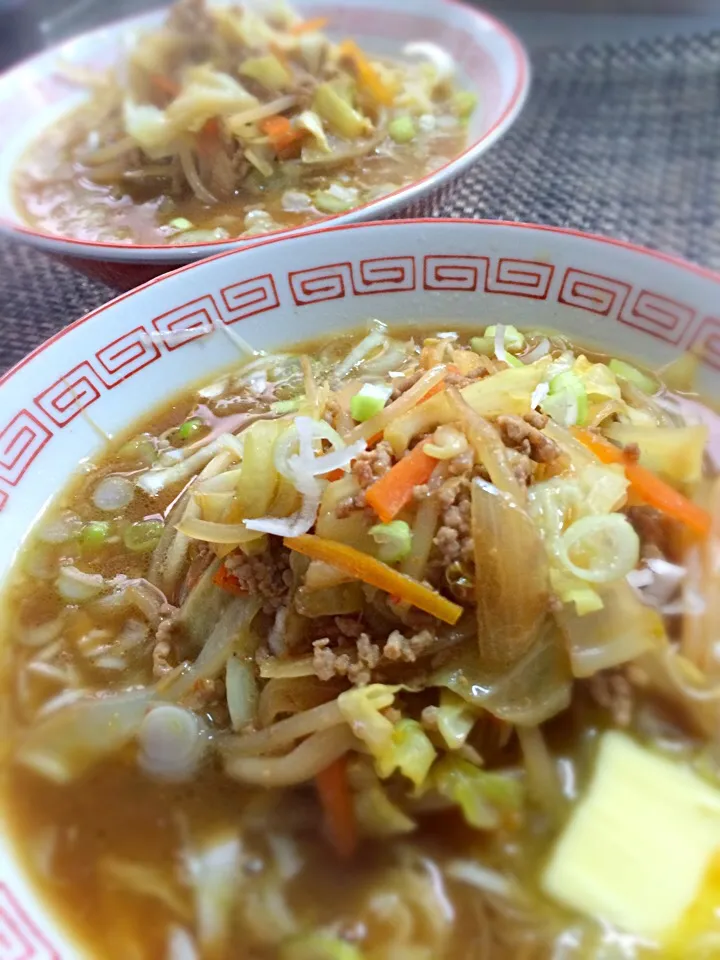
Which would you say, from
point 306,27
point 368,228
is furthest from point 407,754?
point 306,27

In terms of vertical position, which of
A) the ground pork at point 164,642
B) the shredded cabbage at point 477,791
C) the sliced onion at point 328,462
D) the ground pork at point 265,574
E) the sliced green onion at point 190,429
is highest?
the sliced onion at point 328,462

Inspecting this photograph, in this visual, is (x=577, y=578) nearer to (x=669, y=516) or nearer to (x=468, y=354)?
(x=669, y=516)

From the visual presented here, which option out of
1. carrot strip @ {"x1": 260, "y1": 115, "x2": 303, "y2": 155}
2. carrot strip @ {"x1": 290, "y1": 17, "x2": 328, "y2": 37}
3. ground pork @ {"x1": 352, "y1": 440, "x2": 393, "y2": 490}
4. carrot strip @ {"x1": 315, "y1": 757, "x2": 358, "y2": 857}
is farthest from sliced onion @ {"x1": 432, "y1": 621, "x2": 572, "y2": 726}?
carrot strip @ {"x1": 290, "y1": 17, "x2": 328, "y2": 37}

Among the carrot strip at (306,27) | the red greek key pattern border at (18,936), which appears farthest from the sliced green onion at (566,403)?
the carrot strip at (306,27)

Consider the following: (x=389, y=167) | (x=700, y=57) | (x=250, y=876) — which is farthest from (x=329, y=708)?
(x=700, y=57)

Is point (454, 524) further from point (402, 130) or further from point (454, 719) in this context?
point (402, 130)

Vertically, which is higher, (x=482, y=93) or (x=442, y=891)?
(x=482, y=93)

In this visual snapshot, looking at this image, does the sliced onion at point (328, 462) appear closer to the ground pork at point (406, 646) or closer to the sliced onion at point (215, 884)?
the ground pork at point (406, 646)

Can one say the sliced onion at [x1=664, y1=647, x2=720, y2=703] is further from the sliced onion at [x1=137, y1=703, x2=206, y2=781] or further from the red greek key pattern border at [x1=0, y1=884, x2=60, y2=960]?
the red greek key pattern border at [x1=0, y1=884, x2=60, y2=960]
